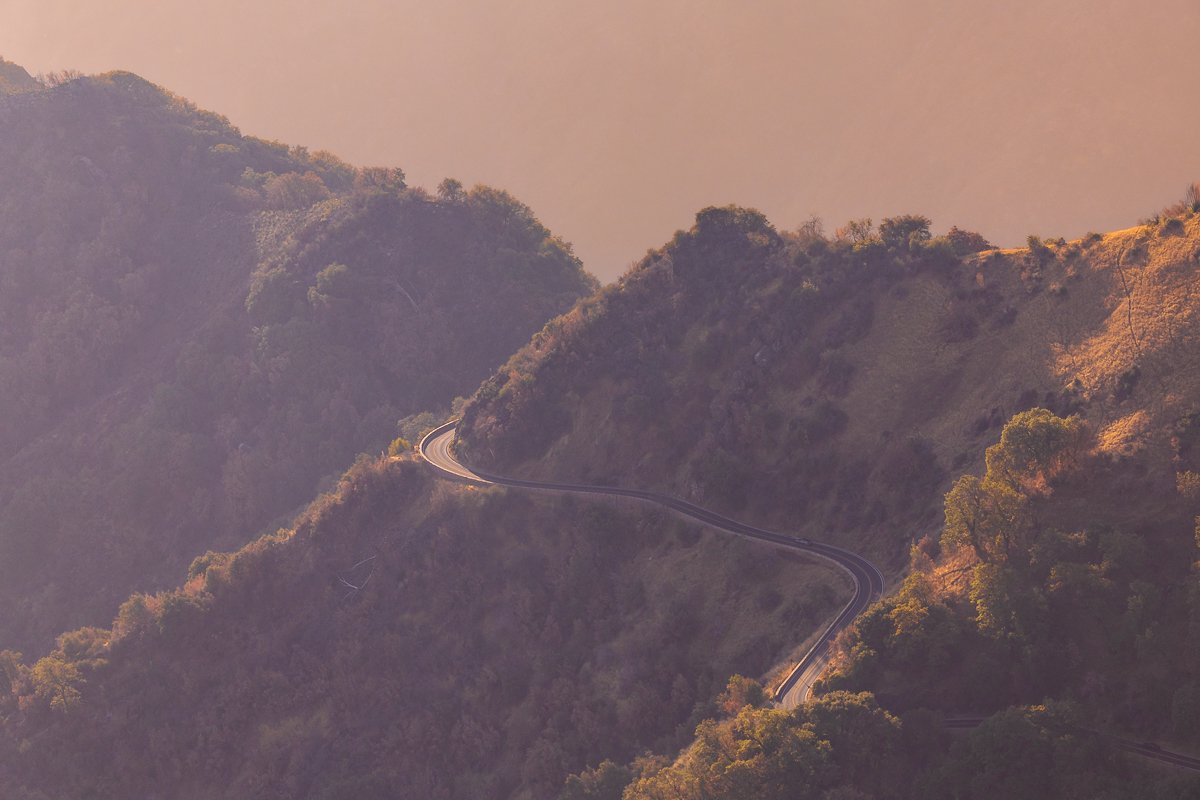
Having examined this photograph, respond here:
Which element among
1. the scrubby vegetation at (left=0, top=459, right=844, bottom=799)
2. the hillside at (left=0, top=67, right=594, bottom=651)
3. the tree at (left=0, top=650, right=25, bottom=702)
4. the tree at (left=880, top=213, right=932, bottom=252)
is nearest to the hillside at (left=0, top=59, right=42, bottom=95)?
the hillside at (left=0, top=67, right=594, bottom=651)

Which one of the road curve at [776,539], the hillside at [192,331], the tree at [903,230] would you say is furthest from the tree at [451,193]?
the tree at [903,230]

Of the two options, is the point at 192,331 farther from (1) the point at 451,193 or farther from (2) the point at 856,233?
(2) the point at 856,233

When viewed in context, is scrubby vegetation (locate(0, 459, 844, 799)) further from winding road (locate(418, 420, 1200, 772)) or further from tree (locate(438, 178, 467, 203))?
tree (locate(438, 178, 467, 203))

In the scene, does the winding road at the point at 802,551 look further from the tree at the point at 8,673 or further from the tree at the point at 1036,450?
the tree at the point at 8,673

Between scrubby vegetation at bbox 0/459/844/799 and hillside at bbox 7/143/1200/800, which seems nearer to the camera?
hillside at bbox 7/143/1200/800

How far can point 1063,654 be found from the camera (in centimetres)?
4775

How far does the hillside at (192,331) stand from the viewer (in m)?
117

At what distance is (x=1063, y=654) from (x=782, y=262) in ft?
149

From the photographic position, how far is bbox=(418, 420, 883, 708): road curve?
55.6 meters

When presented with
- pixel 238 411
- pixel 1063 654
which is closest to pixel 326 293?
pixel 238 411

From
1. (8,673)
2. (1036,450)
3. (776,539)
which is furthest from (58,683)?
(1036,450)

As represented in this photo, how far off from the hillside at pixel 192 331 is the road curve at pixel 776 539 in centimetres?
2476

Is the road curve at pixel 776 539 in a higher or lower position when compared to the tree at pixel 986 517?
lower

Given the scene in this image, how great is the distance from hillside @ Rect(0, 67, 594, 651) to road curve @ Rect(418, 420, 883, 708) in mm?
24761
